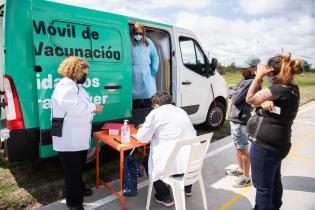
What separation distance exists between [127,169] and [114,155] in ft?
6.10

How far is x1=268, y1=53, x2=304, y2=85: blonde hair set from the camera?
7.63 feet

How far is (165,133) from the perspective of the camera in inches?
114

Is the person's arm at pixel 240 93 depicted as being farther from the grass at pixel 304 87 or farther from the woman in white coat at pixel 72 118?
the woman in white coat at pixel 72 118

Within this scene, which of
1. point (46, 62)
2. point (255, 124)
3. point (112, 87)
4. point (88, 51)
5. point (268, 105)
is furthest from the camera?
Answer: point (112, 87)

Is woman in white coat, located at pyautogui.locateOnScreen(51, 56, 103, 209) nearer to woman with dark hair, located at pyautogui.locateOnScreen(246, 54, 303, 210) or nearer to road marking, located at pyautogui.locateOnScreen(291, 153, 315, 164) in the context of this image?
woman with dark hair, located at pyautogui.locateOnScreen(246, 54, 303, 210)

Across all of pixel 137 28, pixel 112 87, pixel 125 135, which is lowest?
pixel 125 135

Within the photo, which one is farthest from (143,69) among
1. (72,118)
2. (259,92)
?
(259,92)

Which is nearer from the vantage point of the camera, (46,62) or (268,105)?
(268,105)

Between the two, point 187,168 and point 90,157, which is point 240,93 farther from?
point 90,157

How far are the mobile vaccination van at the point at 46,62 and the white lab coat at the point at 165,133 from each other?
1263 millimetres

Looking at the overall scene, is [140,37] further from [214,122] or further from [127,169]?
[214,122]

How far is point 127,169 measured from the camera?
10.2 ft

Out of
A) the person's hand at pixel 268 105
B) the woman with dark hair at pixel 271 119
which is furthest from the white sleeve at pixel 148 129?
the person's hand at pixel 268 105

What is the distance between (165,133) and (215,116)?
3.89m
